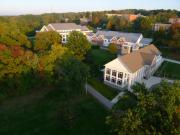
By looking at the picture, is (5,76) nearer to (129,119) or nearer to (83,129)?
(83,129)

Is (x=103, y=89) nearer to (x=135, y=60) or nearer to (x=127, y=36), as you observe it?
(x=135, y=60)

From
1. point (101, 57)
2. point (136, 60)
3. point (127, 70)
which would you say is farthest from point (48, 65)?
point (101, 57)

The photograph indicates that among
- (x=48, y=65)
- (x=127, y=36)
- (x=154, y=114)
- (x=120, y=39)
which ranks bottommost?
(x=48, y=65)

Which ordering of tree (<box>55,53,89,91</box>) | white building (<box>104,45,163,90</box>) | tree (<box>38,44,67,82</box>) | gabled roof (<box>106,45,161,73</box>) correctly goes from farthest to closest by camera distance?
gabled roof (<box>106,45,161,73</box>)
white building (<box>104,45,163,90</box>)
tree (<box>38,44,67,82</box>)
tree (<box>55,53,89,91</box>)

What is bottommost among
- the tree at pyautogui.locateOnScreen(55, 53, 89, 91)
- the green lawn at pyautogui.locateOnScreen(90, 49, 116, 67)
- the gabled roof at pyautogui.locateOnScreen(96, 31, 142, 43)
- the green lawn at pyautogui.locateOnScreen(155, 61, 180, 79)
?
the green lawn at pyautogui.locateOnScreen(155, 61, 180, 79)

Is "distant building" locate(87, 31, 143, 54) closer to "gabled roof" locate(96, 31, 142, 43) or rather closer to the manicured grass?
"gabled roof" locate(96, 31, 142, 43)

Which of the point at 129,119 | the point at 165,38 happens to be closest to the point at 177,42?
the point at 165,38

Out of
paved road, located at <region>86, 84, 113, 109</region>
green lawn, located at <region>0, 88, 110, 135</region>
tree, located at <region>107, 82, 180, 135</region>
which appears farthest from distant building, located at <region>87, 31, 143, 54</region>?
tree, located at <region>107, 82, 180, 135</region>

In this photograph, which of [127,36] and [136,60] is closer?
[136,60]
